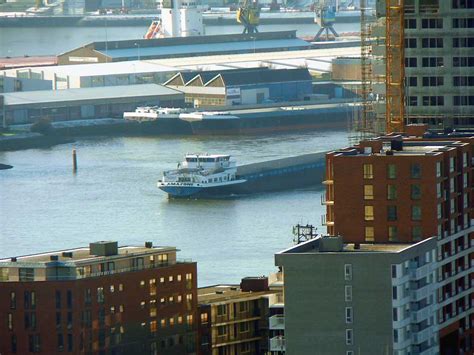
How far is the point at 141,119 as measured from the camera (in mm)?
55781

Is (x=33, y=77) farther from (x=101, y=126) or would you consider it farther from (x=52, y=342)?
(x=52, y=342)

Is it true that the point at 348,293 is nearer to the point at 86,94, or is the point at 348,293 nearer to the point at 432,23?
the point at 432,23

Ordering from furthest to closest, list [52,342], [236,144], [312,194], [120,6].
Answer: [120,6] < [236,144] < [312,194] < [52,342]

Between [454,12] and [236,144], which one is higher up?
[454,12]

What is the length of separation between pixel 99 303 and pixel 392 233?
2.75 m

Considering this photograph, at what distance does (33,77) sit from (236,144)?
37.8ft

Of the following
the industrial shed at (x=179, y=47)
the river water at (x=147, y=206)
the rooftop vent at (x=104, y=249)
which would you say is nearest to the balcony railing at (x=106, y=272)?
the rooftop vent at (x=104, y=249)

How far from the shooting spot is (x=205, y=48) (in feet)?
235

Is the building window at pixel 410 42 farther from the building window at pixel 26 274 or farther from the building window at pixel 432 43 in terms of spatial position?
the building window at pixel 26 274

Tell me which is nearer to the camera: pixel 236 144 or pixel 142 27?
pixel 236 144

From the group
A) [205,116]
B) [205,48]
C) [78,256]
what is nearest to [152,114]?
[205,116]

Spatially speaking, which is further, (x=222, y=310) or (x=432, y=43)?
(x=432, y=43)

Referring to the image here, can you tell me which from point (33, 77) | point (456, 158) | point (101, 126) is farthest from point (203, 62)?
point (456, 158)

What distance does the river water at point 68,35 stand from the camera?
291 ft
